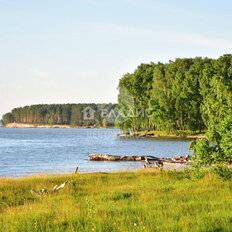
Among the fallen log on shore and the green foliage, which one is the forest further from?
the green foliage

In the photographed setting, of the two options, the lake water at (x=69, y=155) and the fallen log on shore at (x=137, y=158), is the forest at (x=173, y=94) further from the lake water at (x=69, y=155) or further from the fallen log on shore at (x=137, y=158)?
the fallen log on shore at (x=137, y=158)

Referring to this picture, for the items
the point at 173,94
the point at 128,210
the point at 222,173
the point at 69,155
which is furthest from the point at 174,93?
the point at 128,210

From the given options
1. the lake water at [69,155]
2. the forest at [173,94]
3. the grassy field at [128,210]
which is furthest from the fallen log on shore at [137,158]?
the forest at [173,94]

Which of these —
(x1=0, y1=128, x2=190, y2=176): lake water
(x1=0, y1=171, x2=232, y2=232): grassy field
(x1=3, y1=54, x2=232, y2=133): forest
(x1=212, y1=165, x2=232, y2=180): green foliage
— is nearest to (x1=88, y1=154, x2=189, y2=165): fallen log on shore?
(x1=0, y1=128, x2=190, y2=176): lake water

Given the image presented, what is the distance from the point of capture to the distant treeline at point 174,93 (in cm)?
8394

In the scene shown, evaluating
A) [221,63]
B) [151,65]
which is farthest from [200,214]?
[151,65]

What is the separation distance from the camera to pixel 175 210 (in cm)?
1155

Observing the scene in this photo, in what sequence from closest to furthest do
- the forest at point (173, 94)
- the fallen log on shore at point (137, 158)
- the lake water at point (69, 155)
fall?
the fallen log on shore at point (137, 158), the lake water at point (69, 155), the forest at point (173, 94)

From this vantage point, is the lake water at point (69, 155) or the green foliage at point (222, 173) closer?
the green foliage at point (222, 173)

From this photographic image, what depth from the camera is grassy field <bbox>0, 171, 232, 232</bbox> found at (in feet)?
32.5

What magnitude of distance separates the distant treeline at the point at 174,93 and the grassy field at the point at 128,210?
51036 millimetres

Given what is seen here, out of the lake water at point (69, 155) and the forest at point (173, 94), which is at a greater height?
the forest at point (173, 94)

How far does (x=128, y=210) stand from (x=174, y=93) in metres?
82.6

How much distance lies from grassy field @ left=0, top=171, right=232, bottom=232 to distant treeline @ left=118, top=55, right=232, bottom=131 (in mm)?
51036
